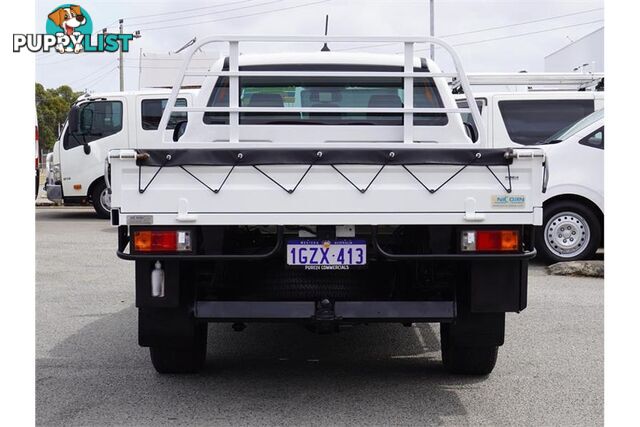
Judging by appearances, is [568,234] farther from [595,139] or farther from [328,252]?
[328,252]

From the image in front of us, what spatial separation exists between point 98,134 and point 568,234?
32.3 feet

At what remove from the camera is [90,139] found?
16266 millimetres

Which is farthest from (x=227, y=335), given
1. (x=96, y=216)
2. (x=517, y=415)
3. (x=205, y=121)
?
(x=96, y=216)

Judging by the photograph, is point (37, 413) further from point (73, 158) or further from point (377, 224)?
point (73, 158)

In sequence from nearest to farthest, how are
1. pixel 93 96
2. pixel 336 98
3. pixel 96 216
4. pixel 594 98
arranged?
pixel 336 98 < pixel 594 98 < pixel 93 96 < pixel 96 216

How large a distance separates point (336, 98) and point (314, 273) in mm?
2042

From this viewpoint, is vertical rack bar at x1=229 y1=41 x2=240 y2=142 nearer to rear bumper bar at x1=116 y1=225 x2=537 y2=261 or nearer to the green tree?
rear bumper bar at x1=116 y1=225 x2=537 y2=261

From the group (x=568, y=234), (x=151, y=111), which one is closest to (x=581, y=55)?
(x=151, y=111)

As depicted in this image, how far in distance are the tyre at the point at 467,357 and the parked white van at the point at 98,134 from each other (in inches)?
461

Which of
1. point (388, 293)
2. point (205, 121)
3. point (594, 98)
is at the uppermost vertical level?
point (594, 98)

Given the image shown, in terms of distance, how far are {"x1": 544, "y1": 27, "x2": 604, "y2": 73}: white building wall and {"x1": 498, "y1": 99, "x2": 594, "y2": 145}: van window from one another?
186 inches

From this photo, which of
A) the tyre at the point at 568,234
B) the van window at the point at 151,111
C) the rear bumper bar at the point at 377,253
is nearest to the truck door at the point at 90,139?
the van window at the point at 151,111

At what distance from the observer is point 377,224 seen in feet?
14.7

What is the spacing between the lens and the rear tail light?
4.47 metres
